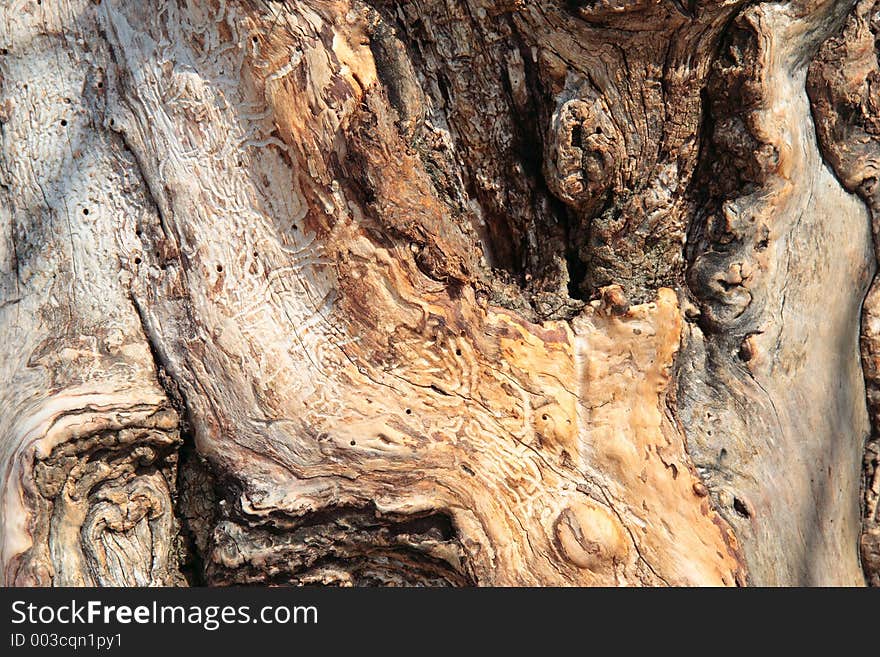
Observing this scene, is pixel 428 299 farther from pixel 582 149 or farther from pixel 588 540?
pixel 588 540

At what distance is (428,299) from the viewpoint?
1854mm

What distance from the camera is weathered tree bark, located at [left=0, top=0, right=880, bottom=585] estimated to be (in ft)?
5.73

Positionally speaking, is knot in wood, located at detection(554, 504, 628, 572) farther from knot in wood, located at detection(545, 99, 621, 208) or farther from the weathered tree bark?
knot in wood, located at detection(545, 99, 621, 208)

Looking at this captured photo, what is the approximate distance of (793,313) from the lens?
2014mm

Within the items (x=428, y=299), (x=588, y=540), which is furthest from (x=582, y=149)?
(x=588, y=540)

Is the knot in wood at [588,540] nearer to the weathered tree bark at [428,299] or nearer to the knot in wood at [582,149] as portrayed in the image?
the weathered tree bark at [428,299]

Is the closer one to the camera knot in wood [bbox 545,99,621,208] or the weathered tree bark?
the weathered tree bark

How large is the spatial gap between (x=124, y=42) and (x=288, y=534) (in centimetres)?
127

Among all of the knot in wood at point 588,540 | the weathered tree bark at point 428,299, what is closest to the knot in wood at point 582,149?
the weathered tree bark at point 428,299

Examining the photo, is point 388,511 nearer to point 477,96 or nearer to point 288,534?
point 288,534

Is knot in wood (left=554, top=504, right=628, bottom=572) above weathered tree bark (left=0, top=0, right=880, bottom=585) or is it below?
below

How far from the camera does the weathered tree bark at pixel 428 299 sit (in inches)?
68.8

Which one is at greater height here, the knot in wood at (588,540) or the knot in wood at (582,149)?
the knot in wood at (582,149)

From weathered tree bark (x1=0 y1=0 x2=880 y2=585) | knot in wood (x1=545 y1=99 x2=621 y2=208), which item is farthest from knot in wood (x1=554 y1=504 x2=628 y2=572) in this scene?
knot in wood (x1=545 y1=99 x2=621 y2=208)
